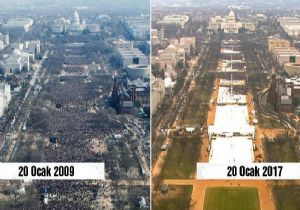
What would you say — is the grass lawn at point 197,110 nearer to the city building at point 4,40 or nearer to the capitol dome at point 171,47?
the capitol dome at point 171,47

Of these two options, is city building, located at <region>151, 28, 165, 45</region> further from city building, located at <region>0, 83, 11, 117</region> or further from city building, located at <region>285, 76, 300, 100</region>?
city building, located at <region>0, 83, 11, 117</region>

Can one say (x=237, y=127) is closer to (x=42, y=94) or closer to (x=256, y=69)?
(x=256, y=69)

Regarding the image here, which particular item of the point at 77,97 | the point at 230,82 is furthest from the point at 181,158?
the point at 77,97

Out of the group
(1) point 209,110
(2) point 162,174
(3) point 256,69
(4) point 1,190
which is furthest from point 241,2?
(4) point 1,190

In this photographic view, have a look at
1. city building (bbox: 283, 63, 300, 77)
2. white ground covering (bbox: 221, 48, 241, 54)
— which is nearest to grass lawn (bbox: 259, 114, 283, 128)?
city building (bbox: 283, 63, 300, 77)

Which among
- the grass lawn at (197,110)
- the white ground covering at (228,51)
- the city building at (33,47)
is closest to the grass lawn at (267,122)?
the grass lawn at (197,110)

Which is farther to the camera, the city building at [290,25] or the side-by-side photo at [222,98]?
the city building at [290,25]

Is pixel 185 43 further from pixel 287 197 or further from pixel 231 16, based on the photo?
pixel 287 197
